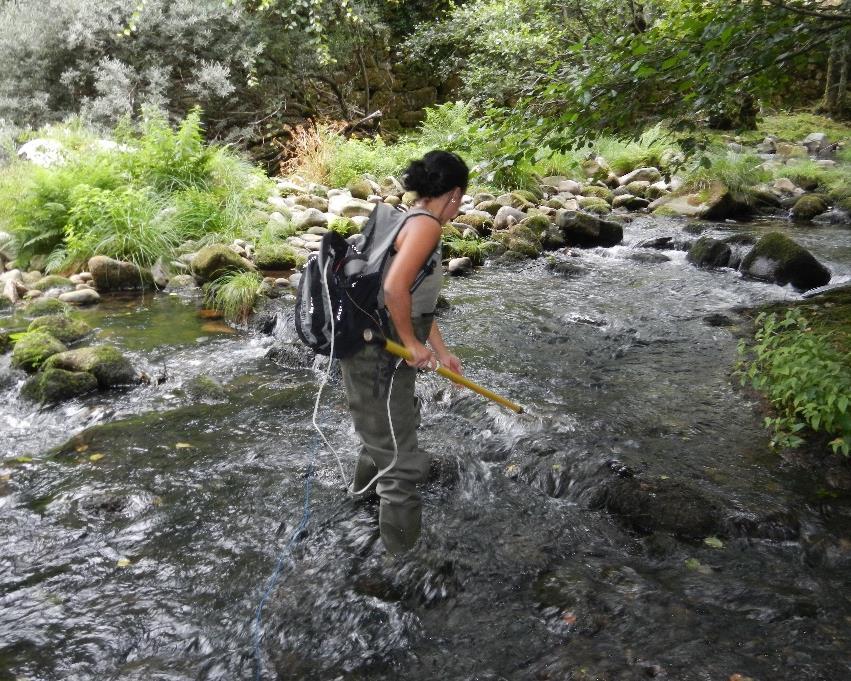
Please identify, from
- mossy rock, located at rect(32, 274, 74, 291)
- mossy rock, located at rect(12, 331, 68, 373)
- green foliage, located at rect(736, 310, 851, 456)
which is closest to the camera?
green foliage, located at rect(736, 310, 851, 456)

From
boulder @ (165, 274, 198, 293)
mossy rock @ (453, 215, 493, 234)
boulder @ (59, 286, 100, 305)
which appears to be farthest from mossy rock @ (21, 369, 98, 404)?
mossy rock @ (453, 215, 493, 234)

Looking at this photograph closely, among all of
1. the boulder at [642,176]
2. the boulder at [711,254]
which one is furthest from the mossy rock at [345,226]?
the boulder at [642,176]

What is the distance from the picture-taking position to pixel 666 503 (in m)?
3.68

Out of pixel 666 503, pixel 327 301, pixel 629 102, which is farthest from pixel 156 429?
pixel 629 102

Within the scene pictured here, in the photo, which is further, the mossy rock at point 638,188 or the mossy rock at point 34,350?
the mossy rock at point 638,188

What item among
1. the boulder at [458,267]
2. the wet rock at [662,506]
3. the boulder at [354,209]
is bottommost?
the wet rock at [662,506]

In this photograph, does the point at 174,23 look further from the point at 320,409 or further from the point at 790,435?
the point at 790,435

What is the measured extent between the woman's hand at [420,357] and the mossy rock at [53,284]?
25.7ft

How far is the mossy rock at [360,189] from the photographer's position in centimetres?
1269

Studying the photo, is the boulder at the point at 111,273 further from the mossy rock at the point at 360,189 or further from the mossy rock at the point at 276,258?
the mossy rock at the point at 360,189

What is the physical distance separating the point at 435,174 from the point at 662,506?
232cm

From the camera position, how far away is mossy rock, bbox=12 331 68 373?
6051 mm

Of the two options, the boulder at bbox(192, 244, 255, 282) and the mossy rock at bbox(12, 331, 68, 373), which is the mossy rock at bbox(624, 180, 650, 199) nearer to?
the boulder at bbox(192, 244, 255, 282)

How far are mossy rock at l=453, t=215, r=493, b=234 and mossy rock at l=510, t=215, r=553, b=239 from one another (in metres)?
0.60
